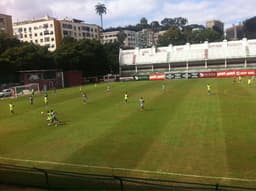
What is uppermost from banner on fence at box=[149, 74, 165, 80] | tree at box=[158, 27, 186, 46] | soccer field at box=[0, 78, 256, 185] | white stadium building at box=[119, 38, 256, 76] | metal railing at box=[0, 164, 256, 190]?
tree at box=[158, 27, 186, 46]

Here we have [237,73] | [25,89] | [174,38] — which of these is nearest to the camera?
[25,89]

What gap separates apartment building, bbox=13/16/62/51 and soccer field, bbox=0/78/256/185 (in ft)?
347

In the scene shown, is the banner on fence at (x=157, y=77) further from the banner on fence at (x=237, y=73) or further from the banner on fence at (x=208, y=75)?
the banner on fence at (x=237, y=73)

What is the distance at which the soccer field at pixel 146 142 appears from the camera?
1590cm

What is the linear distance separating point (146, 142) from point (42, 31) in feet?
413

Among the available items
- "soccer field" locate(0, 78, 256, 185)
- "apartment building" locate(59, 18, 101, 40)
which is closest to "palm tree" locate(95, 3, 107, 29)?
"apartment building" locate(59, 18, 101, 40)

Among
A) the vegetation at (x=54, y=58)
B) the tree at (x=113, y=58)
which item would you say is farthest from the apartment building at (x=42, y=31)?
the vegetation at (x=54, y=58)

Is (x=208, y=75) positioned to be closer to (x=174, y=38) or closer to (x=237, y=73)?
(x=237, y=73)

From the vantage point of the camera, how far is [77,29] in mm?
147125

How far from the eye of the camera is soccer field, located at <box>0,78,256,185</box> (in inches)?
626

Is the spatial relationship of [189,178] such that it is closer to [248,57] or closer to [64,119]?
[64,119]

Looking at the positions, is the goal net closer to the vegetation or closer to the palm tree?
the vegetation

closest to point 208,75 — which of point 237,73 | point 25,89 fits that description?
point 237,73

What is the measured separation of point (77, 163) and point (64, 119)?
1493 cm
